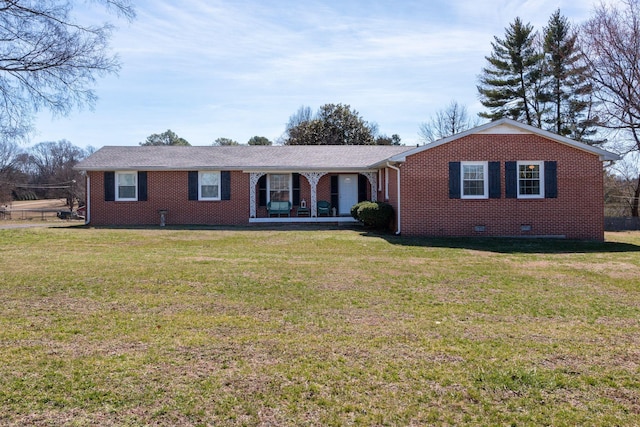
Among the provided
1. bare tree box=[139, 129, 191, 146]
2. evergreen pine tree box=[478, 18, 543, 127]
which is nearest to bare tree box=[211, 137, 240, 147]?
bare tree box=[139, 129, 191, 146]

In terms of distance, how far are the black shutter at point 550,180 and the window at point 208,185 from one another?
12238 millimetres

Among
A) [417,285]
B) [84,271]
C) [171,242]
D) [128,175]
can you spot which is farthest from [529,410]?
[128,175]

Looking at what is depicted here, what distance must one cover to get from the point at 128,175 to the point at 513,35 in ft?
93.7

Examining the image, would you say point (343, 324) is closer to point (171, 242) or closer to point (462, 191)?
point (171, 242)

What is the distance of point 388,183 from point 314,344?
14349 mm

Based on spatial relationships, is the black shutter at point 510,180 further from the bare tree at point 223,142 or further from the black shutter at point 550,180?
the bare tree at point 223,142

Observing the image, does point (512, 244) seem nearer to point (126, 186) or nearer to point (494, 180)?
point (494, 180)

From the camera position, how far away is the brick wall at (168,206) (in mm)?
20891

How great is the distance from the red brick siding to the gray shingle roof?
12.9 ft

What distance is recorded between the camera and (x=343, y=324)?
5578 millimetres

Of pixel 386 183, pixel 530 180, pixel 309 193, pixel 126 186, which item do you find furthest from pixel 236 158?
pixel 530 180

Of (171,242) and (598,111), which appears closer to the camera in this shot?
(171,242)

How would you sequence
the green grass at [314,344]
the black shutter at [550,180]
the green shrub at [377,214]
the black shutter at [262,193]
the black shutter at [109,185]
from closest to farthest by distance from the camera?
the green grass at [314,344], the black shutter at [550,180], the green shrub at [377,214], the black shutter at [109,185], the black shutter at [262,193]

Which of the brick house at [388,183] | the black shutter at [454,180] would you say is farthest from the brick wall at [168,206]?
the black shutter at [454,180]
